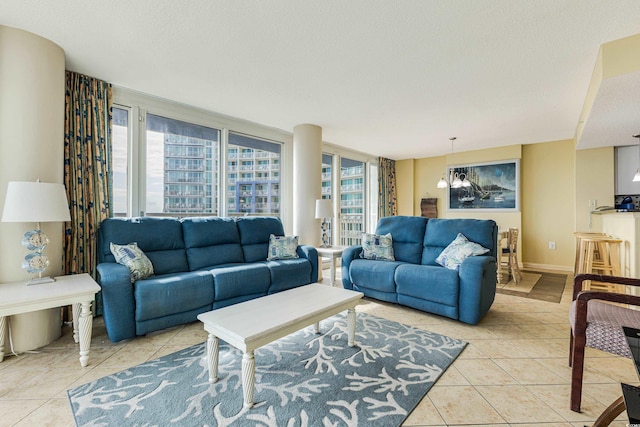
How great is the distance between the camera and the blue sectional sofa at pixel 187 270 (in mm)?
2361

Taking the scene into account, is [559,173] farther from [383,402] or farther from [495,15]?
[383,402]

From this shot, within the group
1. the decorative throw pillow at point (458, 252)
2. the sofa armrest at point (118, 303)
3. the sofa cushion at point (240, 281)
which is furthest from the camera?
the decorative throw pillow at point (458, 252)

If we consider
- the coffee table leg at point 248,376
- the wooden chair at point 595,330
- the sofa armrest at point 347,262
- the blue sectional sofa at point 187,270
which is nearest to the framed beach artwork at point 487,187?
the sofa armrest at point 347,262

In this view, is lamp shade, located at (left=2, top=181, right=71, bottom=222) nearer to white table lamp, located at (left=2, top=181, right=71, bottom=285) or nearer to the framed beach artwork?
white table lamp, located at (left=2, top=181, right=71, bottom=285)

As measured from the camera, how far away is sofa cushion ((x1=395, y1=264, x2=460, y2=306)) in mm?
2807

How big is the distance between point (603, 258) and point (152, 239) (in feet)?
17.6

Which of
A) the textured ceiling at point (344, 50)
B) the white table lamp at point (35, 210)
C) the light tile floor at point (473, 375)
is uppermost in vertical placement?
the textured ceiling at point (344, 50)

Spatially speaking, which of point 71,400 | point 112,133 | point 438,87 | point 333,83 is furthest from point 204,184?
point 438,87

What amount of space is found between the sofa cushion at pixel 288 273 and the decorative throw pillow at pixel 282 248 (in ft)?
0.33

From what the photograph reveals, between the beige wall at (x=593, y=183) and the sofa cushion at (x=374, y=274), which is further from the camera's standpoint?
the beige wall at (x=593, y=183)

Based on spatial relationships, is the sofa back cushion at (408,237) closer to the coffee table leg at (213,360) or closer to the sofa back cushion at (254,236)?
the sofa back cushion at (254,236)

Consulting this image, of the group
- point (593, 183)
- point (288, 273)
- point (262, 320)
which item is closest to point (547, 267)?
point (593, 183)

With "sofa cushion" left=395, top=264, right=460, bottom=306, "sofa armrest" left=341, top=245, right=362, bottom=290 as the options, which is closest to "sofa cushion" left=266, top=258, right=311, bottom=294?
"sofa armrest" left=341, top=245, right=362, bottom=290

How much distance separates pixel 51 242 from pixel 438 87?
394cm
